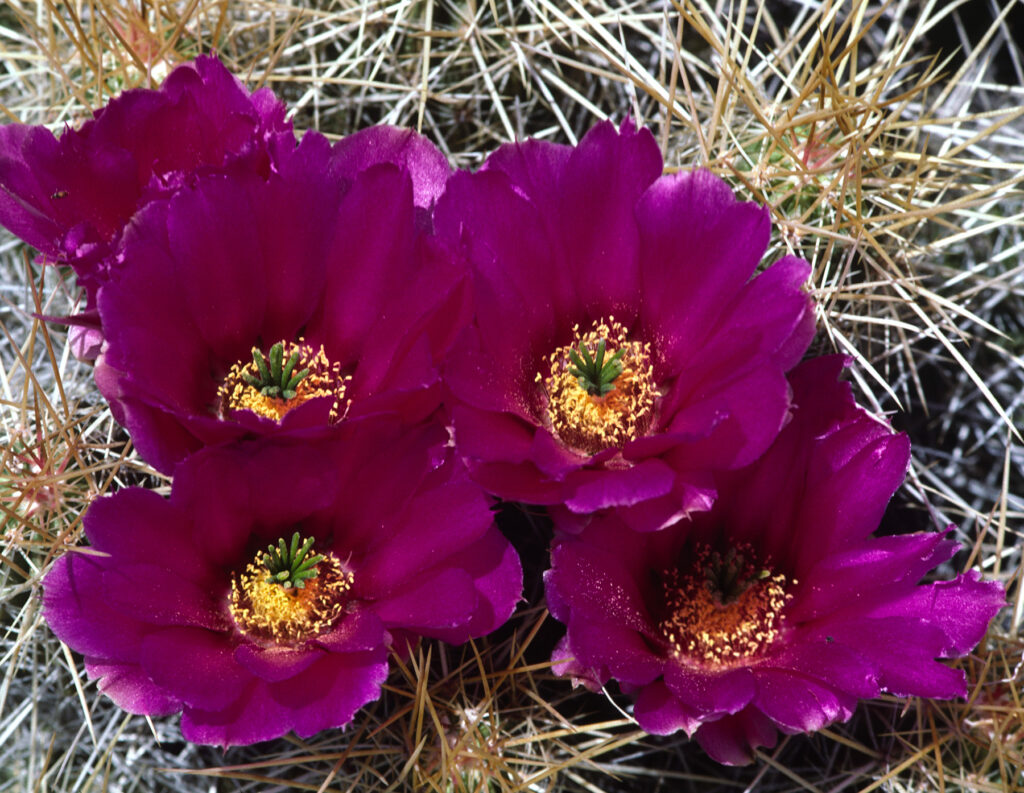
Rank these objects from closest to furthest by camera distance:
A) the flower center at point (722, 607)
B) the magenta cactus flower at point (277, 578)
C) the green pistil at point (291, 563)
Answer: the magenta cactus flower at point (277, 578), the green pistil at point (291, 563), the flower center at point (722, 607)

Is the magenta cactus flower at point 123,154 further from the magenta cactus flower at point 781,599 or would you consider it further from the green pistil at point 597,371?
the magenta cactus flower at point 781,599

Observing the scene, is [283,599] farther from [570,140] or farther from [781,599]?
[570,140]

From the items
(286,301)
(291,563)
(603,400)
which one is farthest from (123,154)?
(603,400)

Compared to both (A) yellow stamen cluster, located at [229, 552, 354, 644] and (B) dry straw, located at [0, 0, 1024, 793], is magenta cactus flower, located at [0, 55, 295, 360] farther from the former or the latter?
(A) yellow stamen cluster, located at [229, 552, 354, 644]

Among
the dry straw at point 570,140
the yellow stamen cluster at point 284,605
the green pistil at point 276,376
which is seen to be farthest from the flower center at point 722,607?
the green pistil at point 276,376

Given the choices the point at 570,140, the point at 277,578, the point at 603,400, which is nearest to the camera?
the point at 277,578

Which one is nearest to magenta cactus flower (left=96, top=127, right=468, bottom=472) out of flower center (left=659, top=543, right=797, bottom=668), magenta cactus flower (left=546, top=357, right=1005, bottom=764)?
magenta cactus flower (left=546, top=357, right=1005, bottom=764)
